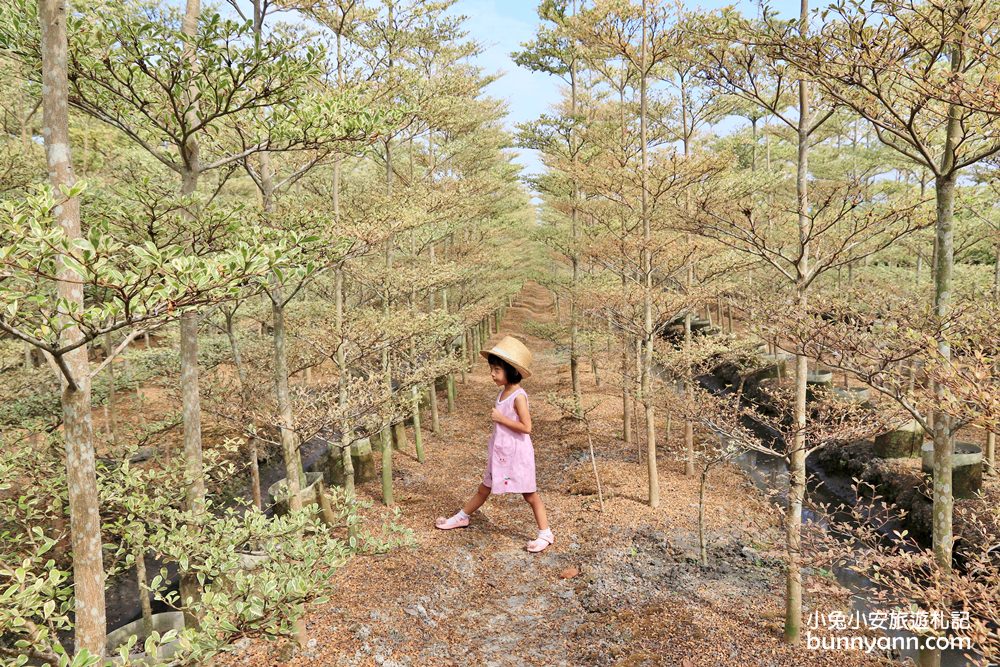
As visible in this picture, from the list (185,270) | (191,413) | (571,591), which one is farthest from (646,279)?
(185,270)

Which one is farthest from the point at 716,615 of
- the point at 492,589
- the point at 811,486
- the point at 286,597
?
the point at 811,486

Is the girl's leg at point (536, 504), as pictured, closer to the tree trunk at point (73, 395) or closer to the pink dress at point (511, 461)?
the pink dress at point (511, 461)

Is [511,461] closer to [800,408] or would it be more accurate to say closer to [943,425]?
[800,408]

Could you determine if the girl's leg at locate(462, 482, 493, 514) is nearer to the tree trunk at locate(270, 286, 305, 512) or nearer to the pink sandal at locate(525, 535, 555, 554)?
the pink sandal at locate(525, 535, 555, 554)

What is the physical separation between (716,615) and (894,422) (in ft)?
10.0

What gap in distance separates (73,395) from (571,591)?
595 centimetres

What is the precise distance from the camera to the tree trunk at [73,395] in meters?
2.32

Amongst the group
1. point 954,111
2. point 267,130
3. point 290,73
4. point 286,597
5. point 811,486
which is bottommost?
point 811,486

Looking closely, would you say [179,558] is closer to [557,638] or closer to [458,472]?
[557,638]

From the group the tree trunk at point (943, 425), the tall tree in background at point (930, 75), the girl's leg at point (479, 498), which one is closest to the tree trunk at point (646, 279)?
the girl's leg at point (479, 498)

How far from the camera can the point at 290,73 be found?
3.80 meters

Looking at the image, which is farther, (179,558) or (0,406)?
(0,406)

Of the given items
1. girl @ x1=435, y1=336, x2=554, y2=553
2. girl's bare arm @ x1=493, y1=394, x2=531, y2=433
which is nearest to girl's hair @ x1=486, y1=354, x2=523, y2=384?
girl @ x1=435, y1=336, x2=554, y2=553

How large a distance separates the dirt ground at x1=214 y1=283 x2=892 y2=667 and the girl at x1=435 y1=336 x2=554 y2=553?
3.39 feet
